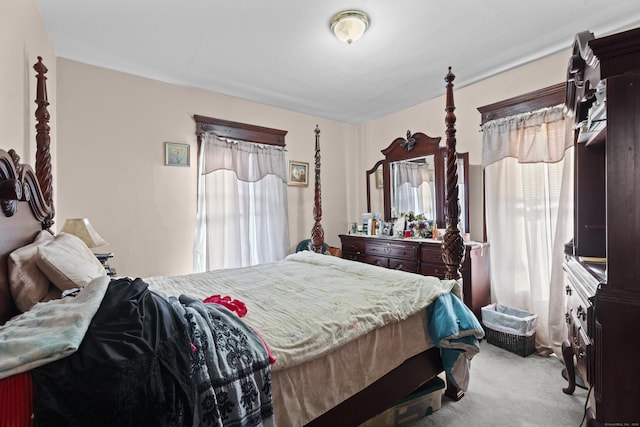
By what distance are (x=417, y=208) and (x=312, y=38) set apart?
90.2 inches

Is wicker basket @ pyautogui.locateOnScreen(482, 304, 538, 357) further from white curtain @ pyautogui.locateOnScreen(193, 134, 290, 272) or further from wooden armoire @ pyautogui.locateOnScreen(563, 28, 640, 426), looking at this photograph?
white curtain @ pyautogui.locateOnScreen(193, 134, 290, 272)

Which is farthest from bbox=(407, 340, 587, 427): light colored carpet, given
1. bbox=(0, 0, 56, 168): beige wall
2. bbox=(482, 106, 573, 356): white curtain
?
bbox=(0, 0, 56, 168): beige wall

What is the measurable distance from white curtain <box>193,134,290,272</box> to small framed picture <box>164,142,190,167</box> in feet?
0.51

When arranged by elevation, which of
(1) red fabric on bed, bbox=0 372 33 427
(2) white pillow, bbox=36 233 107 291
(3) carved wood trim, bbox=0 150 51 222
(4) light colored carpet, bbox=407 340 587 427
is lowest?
(4) light colored carpet, bbox=407 340 587 427

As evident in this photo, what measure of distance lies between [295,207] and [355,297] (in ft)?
8.48

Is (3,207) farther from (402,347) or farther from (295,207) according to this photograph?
(295,207)

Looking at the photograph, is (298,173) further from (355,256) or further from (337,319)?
(337,319)

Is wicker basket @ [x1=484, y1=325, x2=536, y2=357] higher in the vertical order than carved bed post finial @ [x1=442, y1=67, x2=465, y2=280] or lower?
lower

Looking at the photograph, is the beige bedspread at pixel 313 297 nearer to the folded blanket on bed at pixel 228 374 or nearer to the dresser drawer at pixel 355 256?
the folded blanket on bed at pixel 228 374

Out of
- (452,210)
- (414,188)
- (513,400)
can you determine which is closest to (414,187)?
(414,188)

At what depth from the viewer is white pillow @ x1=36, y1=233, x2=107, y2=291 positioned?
4.06ft

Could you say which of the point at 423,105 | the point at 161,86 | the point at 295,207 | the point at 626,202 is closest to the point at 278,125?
the point at 295,207

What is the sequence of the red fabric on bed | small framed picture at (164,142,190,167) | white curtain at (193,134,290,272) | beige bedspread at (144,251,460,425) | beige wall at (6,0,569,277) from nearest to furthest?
the red fabric on bed < beige bedspread at (144,251,460,425) < beige wall at (6,0,569,277) < small framed picture at (164,142,190,167) < white curtain at (193,134,290,272)

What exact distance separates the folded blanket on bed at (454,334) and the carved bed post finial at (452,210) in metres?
0.32
